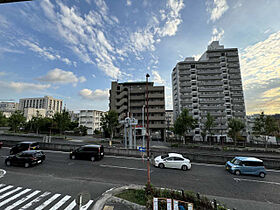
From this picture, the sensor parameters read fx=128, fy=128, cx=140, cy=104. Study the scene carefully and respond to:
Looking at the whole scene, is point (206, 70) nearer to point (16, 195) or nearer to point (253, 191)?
point (253, 191)

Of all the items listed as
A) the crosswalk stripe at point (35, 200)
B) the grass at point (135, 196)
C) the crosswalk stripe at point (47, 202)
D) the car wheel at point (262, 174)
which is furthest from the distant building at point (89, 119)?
the car wheel at point (262, 174)

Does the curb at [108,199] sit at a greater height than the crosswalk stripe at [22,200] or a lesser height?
greater

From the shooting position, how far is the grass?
24.1 ft

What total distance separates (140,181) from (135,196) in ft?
10.0

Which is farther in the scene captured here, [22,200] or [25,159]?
[25,159]

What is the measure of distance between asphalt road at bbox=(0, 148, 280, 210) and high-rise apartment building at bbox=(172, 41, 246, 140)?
49786 mm

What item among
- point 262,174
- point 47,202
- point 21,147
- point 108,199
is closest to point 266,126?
point 262,174

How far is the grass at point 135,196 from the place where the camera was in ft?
Answer: 24.1

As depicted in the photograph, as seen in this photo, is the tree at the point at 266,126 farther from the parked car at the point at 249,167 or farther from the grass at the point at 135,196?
the grass at the point at 135,196

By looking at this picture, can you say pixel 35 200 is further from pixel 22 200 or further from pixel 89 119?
pixel 89 119

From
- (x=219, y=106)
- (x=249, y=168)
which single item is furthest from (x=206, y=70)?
(x=249, y=168)

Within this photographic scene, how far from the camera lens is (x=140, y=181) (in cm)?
1073

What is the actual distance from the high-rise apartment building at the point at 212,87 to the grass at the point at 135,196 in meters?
56.1

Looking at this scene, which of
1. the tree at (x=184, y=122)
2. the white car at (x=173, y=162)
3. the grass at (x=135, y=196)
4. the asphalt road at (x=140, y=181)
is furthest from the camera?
the tree at (x=184, y=122)
